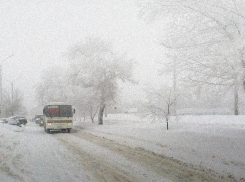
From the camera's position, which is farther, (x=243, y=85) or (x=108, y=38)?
(x=108, y=38)

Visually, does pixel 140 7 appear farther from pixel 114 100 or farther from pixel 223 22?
pixel 114 100

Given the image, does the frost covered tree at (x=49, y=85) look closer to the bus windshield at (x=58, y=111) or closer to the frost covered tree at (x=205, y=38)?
the bus windshield at (x=58, y=111)

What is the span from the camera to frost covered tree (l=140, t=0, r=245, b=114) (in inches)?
285

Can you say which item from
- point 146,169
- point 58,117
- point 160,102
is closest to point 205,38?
point 146,169

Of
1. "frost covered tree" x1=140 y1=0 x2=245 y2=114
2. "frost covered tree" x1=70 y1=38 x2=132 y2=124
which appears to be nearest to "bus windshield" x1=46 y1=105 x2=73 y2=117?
"frost covered tree" x1=70 y1=38 x2=132 y2=124

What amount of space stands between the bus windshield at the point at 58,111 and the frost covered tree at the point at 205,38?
12.5 m

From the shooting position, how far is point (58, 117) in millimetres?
18062

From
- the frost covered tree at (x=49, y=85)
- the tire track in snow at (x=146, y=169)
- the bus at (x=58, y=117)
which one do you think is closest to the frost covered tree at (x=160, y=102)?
the tire track in snow at (x=146, y=169)

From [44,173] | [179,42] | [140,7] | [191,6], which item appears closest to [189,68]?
[179,42]

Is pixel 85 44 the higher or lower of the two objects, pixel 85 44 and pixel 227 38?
the higher

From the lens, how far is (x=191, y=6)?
24.1 feet

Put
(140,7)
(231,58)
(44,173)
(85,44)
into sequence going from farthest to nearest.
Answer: (85,44)
(140,7)
(231,58)
(44,173)

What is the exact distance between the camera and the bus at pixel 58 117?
17844mm

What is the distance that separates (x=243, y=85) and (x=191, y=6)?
12.9 ft
